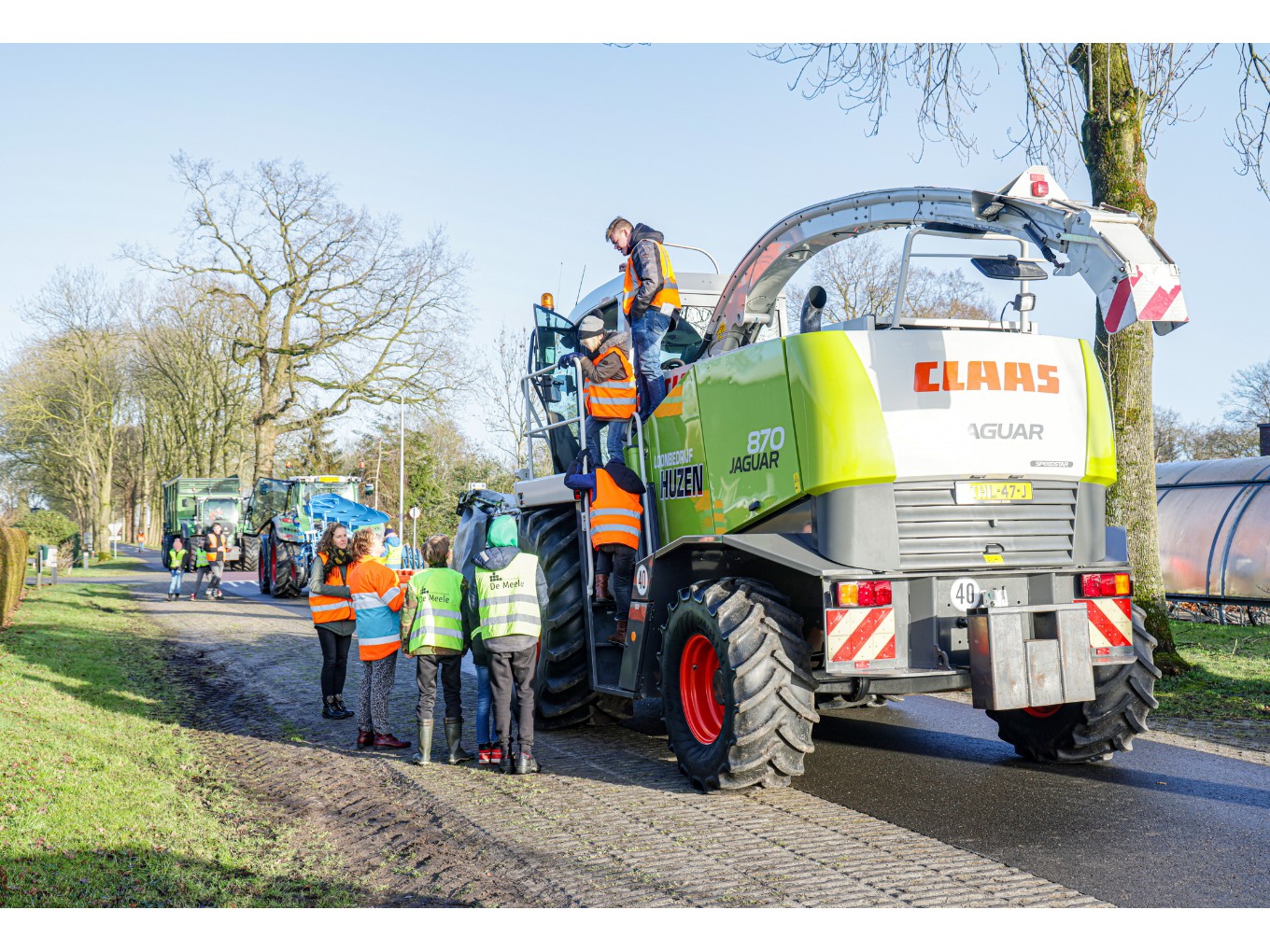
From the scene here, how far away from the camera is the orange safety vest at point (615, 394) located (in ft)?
26.0

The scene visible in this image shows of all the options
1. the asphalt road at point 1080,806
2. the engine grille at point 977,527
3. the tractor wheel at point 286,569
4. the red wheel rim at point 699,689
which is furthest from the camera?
the tractor wheel at point 286,569

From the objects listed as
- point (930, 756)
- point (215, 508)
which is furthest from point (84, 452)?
point (930, 756)

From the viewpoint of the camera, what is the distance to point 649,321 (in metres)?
7.86

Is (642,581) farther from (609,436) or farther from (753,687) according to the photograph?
(753,687)

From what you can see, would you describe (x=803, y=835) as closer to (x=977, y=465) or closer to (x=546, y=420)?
(x=977, y=465)

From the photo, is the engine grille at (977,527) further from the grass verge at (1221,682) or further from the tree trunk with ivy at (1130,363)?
the tree trunk with ivy at (1130,363)

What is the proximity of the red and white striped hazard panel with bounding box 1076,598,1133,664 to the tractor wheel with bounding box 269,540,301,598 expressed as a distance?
65.2 feet

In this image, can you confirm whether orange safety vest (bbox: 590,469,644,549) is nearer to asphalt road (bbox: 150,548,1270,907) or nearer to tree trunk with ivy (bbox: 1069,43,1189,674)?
asphalt road (bbox: 150,548,1270,907)

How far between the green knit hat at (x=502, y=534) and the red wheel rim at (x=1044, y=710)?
12.1ft

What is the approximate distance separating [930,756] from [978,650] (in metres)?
1.83

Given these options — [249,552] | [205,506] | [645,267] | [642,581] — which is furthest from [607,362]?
[205,506]

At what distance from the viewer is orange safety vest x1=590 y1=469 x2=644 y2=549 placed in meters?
7.82

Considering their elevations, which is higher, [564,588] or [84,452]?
[84,452]

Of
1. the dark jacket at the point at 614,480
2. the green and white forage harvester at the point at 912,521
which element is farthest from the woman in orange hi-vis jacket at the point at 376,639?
the green and white forage harvester at the point at 912,521
